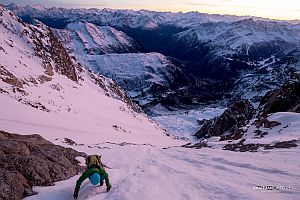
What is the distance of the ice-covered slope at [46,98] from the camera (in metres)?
39.7

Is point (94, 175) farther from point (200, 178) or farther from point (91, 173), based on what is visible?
point (200, 178)

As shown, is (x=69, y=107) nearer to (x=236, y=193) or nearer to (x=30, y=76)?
(x=30, y=76)

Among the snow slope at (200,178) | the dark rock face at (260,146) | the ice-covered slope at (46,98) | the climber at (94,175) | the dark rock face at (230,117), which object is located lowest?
the dark rock face at (230,117)

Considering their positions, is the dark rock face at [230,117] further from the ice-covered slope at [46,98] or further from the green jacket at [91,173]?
the green jacket at [91,173]

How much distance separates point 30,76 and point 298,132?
53.2m

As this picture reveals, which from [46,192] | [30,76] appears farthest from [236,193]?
[30,76]

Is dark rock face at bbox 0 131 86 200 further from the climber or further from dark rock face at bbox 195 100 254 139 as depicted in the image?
dark rock face at bbox 195 100 254 139

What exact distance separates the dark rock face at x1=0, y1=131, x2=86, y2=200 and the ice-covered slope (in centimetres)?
1443

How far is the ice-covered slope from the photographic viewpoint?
3969 centimetres

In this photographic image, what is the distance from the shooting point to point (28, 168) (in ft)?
44.2

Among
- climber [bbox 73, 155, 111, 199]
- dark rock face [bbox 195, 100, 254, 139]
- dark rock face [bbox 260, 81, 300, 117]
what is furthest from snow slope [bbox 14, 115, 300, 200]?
dark rock face [bbox 195, 100, 254, 139]

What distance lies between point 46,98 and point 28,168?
1890 inches

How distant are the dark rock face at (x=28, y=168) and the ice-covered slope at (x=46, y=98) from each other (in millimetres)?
14430

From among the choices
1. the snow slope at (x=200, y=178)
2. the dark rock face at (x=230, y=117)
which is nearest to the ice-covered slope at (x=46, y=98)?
the snow slope at (x=200, y=178)
